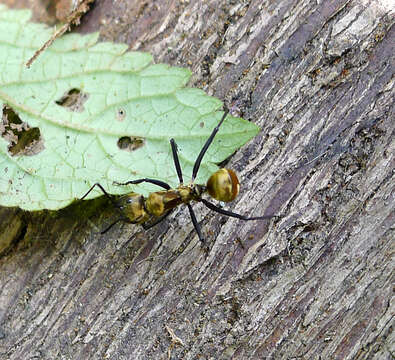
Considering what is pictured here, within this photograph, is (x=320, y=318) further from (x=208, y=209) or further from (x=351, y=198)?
(x=208, y=209)

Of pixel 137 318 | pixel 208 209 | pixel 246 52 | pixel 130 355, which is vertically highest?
pixel 246 52

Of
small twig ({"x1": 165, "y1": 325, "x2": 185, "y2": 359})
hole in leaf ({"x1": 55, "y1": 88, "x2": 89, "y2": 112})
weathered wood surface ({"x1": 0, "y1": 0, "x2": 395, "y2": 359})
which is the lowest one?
small twig ({"x1": 165, "y1": 325, "x2": 185, "y2": 359})

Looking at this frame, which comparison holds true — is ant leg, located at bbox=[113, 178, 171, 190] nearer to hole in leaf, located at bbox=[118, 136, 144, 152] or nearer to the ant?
the ant

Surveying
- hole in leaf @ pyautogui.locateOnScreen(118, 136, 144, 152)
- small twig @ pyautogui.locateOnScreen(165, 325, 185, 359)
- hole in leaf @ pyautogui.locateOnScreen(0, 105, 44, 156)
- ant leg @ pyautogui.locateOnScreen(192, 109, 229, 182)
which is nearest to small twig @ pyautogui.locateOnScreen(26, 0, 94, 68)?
hole in leaf @ pyautogui.locateOnScreen(0, 105, 44, 156)

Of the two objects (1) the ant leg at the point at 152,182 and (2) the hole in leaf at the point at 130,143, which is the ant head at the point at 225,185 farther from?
(2) the hole in leaf at the point at 130,143

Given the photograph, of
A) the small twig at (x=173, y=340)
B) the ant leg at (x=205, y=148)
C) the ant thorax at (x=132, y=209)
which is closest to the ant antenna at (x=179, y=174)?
the ant leg at (x=205, y=148)

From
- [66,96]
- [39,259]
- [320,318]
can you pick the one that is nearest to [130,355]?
[39,259]

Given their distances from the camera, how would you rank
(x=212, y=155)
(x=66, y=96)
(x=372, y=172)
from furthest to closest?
(x=66, y=96) < (x=212, y=155) < (x=372, y=172)

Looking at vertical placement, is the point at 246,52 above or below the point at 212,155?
above
